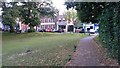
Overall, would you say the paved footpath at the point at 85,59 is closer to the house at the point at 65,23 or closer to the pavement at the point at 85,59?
the pavement at the point at 85,59

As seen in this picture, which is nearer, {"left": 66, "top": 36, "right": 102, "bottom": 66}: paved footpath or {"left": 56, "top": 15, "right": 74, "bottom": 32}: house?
{"left": 66, "top": 36, "right": 102, "bottom": 66}: paved footpath

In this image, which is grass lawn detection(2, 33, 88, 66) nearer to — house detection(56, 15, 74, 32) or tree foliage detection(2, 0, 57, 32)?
tree foliage detection(2, 0, 57, 32)

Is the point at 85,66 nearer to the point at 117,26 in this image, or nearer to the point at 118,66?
the point at 118,66

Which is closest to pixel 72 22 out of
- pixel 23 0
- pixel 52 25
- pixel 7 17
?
pixel 52 25

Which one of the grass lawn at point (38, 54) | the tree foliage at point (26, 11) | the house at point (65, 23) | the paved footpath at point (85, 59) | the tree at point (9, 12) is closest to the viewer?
the paved footpath at point (85, 59)


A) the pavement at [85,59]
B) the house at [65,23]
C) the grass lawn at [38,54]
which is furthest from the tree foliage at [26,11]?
the house at [65,23]

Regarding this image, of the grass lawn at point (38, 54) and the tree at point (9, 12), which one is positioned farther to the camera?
the tree at point (9, 12)

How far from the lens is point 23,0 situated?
41.5 meters

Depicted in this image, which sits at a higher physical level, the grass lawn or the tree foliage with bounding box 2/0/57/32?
the tree foliage with bounding box 2/0/57/32

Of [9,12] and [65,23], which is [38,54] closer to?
[9,12]

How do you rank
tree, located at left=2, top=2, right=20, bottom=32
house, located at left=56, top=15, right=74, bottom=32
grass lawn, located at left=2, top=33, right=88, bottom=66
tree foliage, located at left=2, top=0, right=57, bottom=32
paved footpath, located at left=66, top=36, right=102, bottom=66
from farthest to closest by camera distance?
1. house, located at left=56, top=15, right=74, bottom=32
2. tree foliage, located at left=2, top=0, right=57, bottom=32
3. tree, located at left=2, top=2, right=20, bottom=32
4. grass lawn, located at left=2, top=33, right=88, bottom=66
5. paved footpath, located at left=66, top=36, right=102, bottom=66

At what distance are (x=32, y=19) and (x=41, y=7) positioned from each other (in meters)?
3.50

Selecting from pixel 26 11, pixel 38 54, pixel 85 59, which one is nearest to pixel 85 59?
pixel 85 59

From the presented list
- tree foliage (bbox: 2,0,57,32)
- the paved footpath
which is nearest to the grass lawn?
the paved footpath
